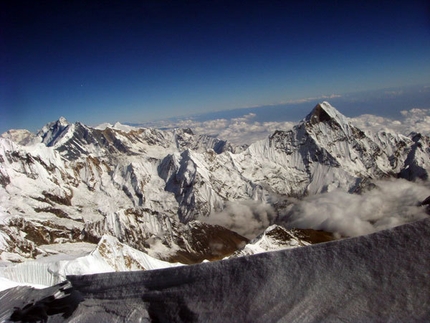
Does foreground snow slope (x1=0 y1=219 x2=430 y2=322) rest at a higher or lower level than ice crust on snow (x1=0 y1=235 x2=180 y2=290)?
higher

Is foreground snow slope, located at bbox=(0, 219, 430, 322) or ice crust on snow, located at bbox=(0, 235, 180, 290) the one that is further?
ice crust on snow, located at bbox=(0, 235, 180, 290)

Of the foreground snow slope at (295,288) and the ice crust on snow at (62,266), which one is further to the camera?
the ice crust on snow at (62,266)

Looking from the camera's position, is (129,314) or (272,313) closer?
(272,313)

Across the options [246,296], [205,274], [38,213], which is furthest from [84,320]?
[38,213]

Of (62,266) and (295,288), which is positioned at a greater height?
(295,288)

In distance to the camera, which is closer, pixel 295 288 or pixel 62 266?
pixel 295 288

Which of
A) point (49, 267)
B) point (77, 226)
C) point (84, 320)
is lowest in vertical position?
point (77, 226)

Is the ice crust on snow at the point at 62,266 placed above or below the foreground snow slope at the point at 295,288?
below

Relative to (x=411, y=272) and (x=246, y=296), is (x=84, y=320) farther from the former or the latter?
(x=411, y=272)
